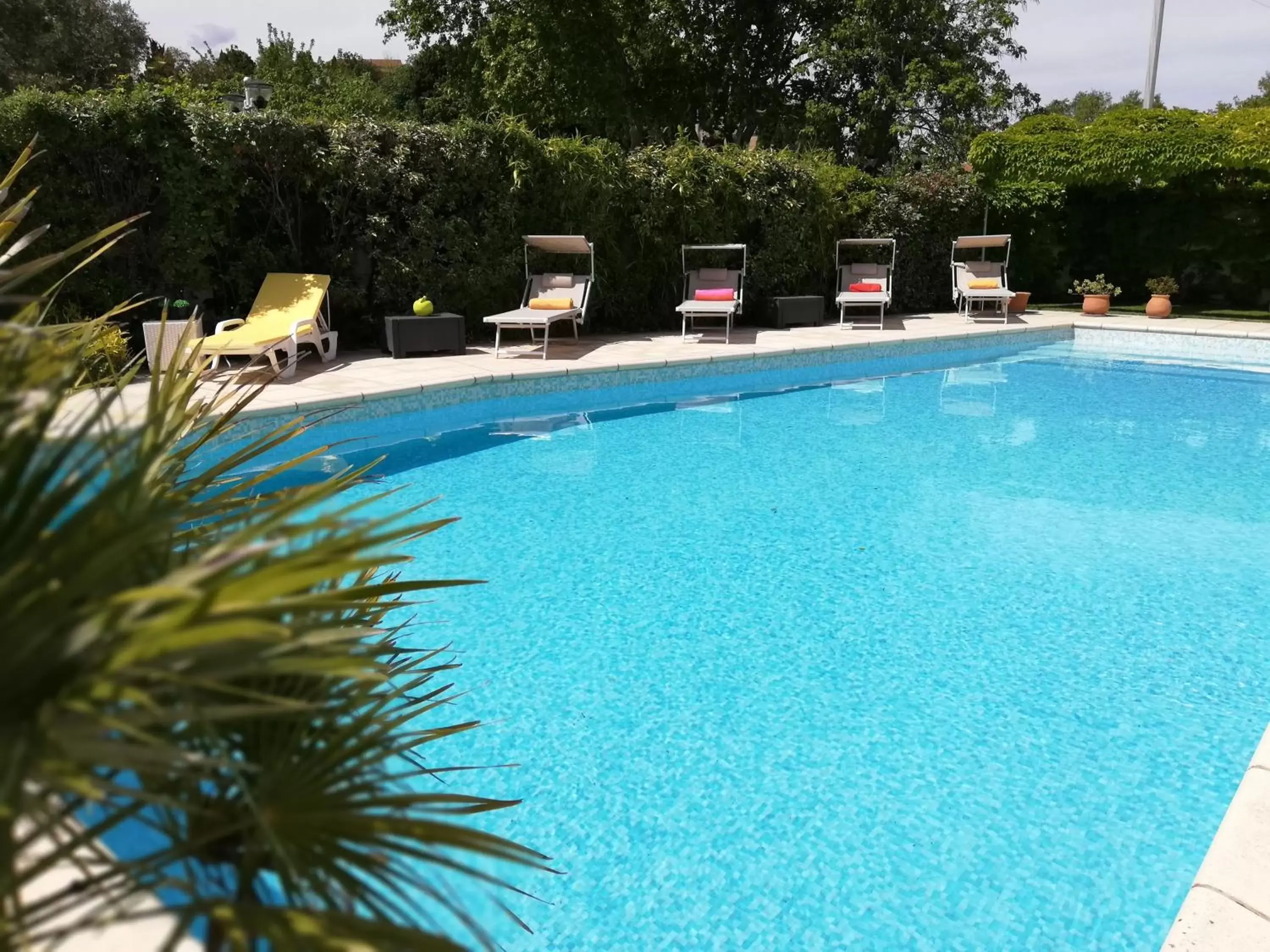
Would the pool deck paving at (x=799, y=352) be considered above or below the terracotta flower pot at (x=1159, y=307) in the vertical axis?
below

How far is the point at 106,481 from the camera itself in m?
0.91

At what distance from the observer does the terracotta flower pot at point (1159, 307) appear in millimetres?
15469

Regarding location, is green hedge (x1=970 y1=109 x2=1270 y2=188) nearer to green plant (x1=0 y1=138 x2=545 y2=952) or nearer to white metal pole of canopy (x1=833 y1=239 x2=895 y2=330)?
white metal pole of canopy (x1=833 y1=239 x2=895 y2=330)

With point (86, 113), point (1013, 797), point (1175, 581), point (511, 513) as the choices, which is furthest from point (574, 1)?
point (1013, 797)

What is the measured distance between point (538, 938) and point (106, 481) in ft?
7.31

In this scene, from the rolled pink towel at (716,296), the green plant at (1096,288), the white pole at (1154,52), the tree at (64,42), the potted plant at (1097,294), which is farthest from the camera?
the tree at (64,42)

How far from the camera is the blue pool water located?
2873mm

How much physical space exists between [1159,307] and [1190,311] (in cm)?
183

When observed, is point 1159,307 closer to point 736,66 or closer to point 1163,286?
point 1163,286

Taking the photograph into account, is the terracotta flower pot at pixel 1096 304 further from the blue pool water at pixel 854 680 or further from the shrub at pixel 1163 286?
the blue pool water at pixel 854 680

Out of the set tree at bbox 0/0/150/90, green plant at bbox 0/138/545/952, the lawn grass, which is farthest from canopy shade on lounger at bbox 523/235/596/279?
tree at bbox 0/0/150/90

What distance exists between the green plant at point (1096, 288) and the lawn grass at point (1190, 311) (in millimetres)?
319

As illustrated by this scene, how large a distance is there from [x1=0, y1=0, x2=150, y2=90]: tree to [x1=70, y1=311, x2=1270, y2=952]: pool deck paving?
2445 centimetres

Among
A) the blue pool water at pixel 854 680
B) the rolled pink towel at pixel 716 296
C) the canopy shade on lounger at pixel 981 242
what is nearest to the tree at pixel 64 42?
the rolled pink towel at pixel 716 296
